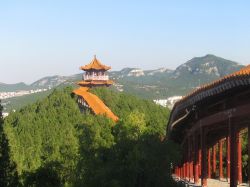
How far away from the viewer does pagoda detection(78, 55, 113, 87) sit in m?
78.2

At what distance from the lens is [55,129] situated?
54.2 m

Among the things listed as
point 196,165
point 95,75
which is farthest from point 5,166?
point 95,75

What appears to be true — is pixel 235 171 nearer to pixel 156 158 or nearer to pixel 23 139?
pixel 156 158

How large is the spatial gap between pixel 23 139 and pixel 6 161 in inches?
1253

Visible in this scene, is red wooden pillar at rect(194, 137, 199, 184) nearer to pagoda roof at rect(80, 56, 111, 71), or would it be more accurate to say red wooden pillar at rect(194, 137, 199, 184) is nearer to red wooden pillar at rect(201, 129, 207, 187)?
red wooden pillar at rect(201, 129, 207, 187)

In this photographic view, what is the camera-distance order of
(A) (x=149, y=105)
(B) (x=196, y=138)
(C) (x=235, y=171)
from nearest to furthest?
(C) (x=235, y=171) → (B) (x=196, y=138) → (A) (x=149, y=105)

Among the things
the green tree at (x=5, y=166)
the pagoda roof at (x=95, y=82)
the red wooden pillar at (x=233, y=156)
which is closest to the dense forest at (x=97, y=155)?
the green tree at (x=5, y=166)

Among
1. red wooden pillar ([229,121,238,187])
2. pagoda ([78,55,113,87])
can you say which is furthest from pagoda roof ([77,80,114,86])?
red wooden pillar ([229,121,238,187])

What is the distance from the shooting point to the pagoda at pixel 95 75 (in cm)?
7825

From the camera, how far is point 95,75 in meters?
79.8

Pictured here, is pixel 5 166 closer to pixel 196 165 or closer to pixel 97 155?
pixel 97 155

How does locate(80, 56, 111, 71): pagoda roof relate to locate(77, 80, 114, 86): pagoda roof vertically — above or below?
above

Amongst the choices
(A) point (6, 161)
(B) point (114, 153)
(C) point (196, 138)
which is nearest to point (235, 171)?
(B) point (114, 153)

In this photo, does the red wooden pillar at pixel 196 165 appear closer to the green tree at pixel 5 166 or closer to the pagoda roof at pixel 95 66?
the green tree at pixel 5 166
